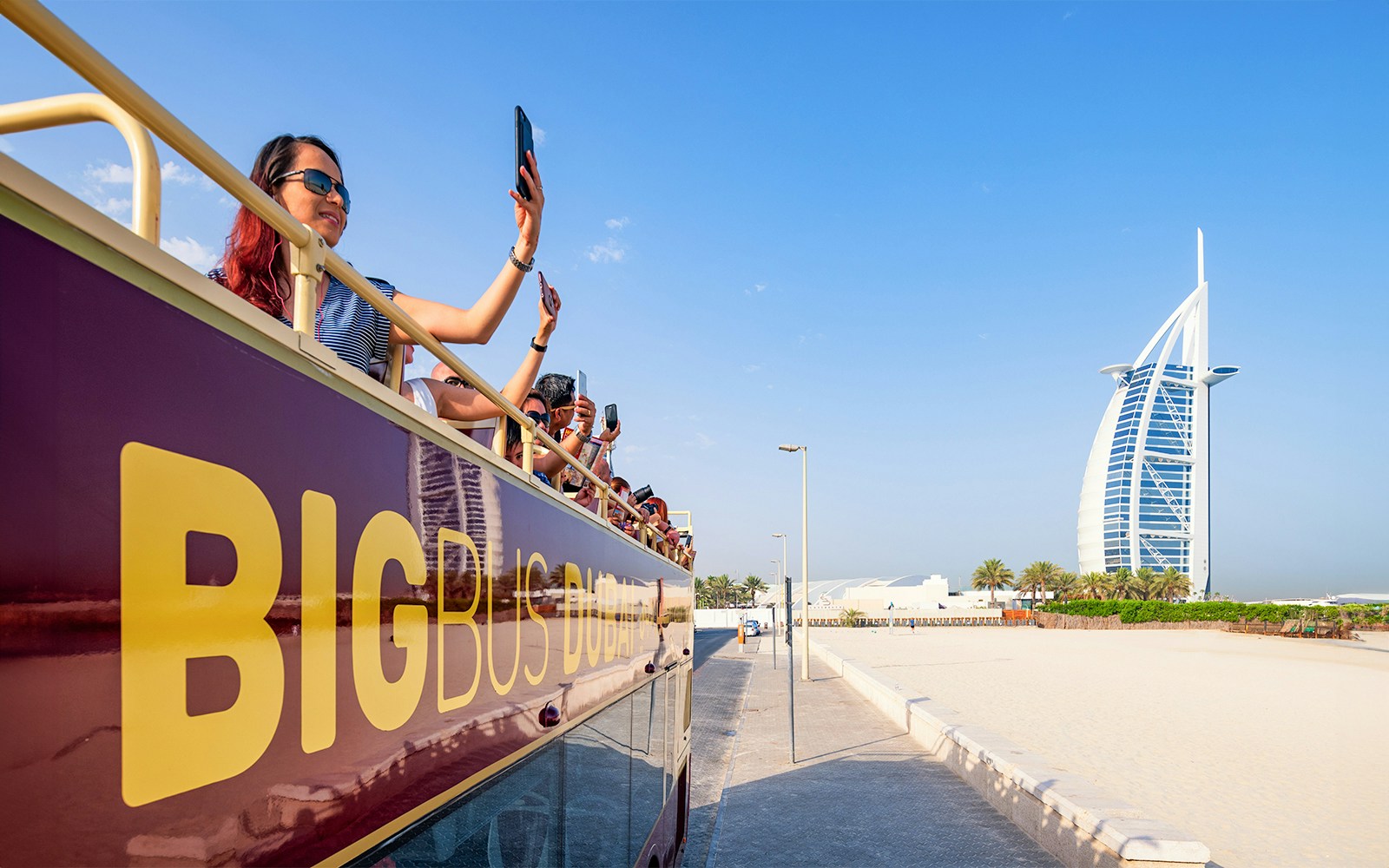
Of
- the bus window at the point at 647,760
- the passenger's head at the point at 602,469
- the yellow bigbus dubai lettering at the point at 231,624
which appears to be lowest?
the bus window at the point at 647,760

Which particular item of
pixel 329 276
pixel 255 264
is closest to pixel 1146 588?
pixel 329 276

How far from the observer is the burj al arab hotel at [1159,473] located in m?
121

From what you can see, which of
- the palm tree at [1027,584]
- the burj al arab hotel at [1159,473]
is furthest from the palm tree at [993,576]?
the burj al arab hotel at [1159,473]

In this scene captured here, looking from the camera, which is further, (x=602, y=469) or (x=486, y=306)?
(x=602, y=469)

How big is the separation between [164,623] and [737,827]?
427 inches

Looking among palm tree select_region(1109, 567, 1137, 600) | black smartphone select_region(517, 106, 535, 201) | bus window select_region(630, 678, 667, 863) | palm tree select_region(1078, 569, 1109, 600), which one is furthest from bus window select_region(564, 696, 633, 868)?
palm tree select_region(1109, 567, 1137, 600)

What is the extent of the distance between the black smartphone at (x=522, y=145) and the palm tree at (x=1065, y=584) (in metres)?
102

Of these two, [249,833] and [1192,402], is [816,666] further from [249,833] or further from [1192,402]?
[1192,402]

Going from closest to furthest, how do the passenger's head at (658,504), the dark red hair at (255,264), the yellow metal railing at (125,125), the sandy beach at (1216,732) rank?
the yellow metal railing at (125,125) → the dark red hair at (255,264) → the passenger's head at (658,504) → the sandy beach at (1216,732)

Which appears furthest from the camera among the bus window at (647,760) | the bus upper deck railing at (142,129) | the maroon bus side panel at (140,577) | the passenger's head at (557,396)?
the passenger's head at (557,396)

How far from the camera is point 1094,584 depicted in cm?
9125

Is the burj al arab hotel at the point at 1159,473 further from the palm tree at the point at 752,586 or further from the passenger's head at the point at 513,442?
the passenger's head at the point at 513,442

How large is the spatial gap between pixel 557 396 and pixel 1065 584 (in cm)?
9960

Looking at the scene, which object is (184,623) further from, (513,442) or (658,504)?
(658,504)
